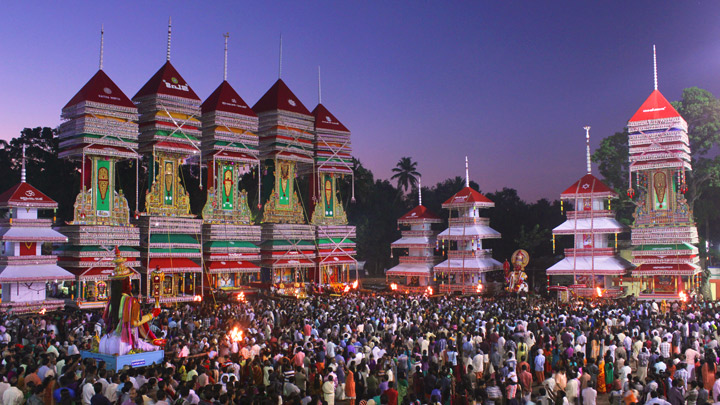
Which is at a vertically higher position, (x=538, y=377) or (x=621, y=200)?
(x=621, y=200)

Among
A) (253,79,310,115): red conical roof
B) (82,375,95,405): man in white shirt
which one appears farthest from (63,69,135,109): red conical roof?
(82,375,95,405): man in white shirt

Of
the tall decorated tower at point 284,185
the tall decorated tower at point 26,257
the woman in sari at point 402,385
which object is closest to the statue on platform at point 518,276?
the tall decorated tower at point 284,185

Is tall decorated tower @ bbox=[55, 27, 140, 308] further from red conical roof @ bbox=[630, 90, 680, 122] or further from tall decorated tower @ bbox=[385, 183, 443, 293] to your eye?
red conical roof @ bbox=[630, 90, 680, 122]

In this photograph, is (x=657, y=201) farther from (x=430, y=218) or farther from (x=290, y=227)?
(x=290, y=227)

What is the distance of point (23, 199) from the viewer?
87.8 feet

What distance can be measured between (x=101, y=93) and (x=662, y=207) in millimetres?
29842

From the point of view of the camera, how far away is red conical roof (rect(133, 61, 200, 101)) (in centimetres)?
3326

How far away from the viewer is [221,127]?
117ft

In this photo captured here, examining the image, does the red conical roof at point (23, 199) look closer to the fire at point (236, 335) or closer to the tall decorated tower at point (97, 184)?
the tall decorated tower at point (97, 184)

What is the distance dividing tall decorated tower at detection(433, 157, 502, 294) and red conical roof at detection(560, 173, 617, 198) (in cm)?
512

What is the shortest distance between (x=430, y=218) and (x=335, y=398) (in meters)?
29.5

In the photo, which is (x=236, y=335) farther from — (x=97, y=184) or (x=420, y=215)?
(x=420, y=215)

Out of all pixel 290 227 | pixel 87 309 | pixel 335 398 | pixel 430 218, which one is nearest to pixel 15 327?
pixel 87 309

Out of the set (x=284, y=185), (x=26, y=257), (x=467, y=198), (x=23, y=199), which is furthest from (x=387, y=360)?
(x=467, y=198)
